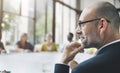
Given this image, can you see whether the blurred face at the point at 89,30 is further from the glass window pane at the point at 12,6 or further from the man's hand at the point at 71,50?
the glass window pane at the point at 12,6

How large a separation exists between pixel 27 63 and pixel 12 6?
20.6 feet

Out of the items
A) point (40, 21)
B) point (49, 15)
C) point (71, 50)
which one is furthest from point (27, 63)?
point (49, 15)

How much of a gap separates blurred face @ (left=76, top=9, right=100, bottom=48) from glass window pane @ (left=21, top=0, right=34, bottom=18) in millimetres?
7732

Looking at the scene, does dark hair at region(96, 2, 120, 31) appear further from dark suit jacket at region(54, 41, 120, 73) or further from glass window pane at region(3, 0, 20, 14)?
glass window pane at region(3, 0, 20, 14)

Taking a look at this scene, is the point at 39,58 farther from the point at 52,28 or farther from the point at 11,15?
the point at 52,28

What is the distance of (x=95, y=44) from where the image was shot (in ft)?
4.27

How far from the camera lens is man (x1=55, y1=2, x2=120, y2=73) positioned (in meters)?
1.15

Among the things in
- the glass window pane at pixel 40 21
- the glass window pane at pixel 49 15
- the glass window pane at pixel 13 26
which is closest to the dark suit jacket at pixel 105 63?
the glass window pane at pixel 13 26

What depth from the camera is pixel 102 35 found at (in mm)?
1284

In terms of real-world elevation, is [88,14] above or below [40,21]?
below

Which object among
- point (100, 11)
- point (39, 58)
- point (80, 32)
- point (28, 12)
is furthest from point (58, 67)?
point (28, 12)

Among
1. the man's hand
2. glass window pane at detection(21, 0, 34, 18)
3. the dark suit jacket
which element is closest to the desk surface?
the man's hand

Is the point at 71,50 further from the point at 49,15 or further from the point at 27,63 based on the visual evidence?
the point at 49,15

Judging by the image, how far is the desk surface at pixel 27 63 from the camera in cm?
225
